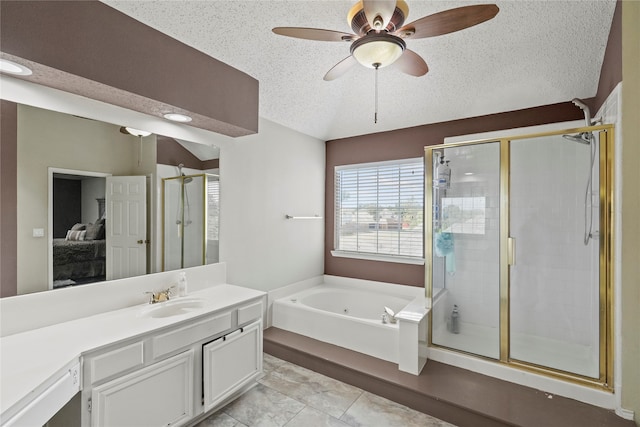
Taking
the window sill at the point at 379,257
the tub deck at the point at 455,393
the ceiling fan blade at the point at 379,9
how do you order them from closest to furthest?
the ceiling fan blade at the point at 379,9, the tub deck at the point at 455,393, the window sill at the point at 379,257

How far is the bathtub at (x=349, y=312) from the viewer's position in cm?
275

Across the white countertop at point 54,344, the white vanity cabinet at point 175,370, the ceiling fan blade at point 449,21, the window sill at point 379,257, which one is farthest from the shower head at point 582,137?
the white countertop at point 54,344

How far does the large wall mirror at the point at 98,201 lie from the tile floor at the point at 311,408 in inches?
47.3

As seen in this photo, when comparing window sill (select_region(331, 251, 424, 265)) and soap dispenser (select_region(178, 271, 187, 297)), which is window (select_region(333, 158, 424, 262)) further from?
soap dispenser (select_region(178, 271, 187, 297))

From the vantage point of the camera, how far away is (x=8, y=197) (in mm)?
1619

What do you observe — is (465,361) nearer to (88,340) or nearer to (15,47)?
(88,340)

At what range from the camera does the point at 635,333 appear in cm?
184

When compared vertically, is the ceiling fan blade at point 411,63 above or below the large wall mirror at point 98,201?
above

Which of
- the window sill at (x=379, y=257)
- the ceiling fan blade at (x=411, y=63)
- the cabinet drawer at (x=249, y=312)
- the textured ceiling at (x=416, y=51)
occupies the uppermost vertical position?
the textured ceiling at (x=416, y=51)

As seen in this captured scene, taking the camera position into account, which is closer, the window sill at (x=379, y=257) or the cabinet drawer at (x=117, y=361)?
the cabinet drawer at (x=117, y=361)

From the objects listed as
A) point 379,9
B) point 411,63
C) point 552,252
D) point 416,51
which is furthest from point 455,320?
point 379,9

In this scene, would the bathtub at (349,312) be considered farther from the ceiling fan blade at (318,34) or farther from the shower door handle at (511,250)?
the ceiling fan blade at (318,34)

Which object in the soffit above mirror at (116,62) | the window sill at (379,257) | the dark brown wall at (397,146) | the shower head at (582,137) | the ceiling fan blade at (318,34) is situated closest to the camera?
the soffit above mirror at (116,62)

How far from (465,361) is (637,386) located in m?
1.05
